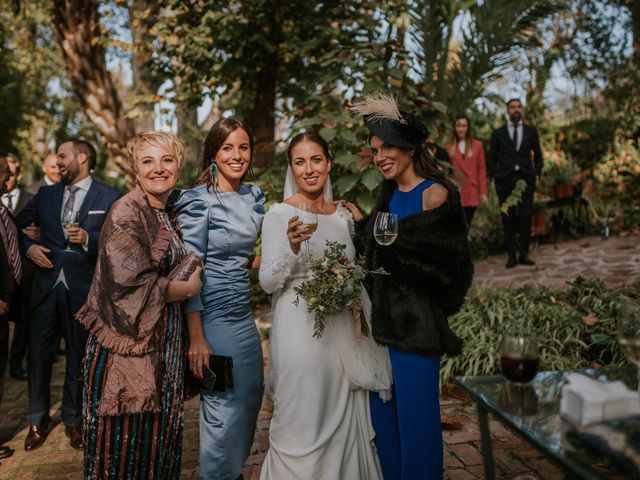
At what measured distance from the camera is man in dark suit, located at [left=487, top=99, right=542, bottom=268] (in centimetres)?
802

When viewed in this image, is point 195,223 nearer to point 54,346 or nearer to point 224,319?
point 224,319

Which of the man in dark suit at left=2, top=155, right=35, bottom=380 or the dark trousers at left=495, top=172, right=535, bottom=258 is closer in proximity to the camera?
the man in dark suit at left=2, top=155, right=35, bottom=380

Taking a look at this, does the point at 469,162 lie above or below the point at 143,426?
above

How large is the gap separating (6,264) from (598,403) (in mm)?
3549

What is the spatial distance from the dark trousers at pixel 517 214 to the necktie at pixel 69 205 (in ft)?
19.8

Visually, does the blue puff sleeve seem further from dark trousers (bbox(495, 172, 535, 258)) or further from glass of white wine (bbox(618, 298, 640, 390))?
dark trousers (bbox(495, 172, 535, 258))

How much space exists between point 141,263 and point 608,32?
13.7m

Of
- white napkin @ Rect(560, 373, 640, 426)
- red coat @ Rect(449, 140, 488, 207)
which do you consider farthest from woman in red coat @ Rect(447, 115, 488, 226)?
white napkin @ Rect(560, 373, 640, 426)

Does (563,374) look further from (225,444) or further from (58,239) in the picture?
(58,239)

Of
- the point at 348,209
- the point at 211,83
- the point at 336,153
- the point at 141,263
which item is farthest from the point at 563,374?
the point at 211,83

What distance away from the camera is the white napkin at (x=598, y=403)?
1.66 meters

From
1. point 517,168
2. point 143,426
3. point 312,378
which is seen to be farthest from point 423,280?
point 517,168

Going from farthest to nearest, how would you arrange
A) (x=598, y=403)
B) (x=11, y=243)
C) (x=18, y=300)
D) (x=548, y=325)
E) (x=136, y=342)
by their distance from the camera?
(x=548, y=325) < (x=18, y=300) < (x=11, y=243) < (x=136, y=342) < (x=598, y=403)

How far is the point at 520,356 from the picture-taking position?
1921 mm
